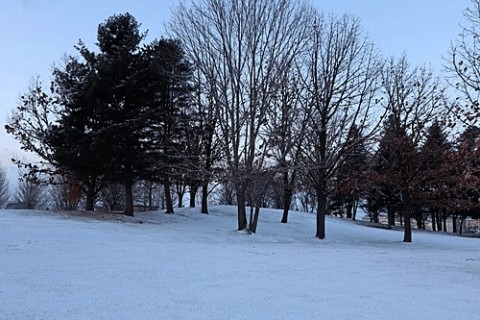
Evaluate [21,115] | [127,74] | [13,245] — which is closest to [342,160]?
[127,74]

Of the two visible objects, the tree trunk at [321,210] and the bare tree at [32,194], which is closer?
the tree trunk at [321,210]

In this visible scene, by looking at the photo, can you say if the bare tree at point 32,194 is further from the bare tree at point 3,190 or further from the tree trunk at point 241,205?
the tree trunk at point 241,205

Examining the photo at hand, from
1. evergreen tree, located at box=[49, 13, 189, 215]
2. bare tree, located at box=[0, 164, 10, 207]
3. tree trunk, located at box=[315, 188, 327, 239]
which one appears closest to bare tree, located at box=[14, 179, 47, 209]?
bare tree, located at box=[0, 164, 10, 207]

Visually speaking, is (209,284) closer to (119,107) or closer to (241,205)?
(241,205)

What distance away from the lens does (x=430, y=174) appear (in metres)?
22.2

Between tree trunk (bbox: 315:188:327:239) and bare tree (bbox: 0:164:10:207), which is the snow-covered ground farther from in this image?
bare tree (bbox: 0:164:10:207)

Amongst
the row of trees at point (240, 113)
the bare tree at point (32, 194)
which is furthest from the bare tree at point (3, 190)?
the row of trees at point (240, 113)

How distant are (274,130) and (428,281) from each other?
1314cm

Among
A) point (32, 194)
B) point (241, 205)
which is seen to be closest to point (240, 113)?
point (241, 205)

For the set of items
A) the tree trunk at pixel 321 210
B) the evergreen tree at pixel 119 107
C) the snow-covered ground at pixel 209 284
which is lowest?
the snow-covered ground at pixel 209 284

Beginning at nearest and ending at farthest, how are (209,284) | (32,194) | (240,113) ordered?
(209,284) → (240,113) → (32,194)

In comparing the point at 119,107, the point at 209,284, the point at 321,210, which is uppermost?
the point at 119,107

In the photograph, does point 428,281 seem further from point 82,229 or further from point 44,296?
point 82,229

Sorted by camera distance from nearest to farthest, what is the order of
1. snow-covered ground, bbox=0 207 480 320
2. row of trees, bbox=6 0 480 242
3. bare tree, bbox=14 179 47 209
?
snow-covered ground, bbox=0 207 480 320
row of trees, bbox=6 0 480 242
bare tree, bbox=14 179 47 209
